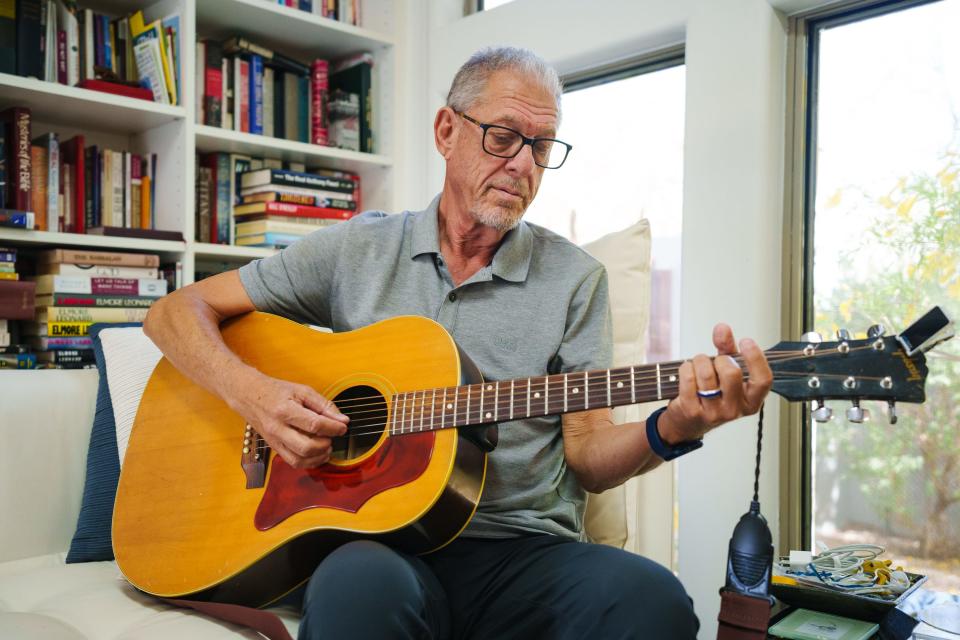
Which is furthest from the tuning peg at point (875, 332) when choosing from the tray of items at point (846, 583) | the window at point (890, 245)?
the window at point (890, 245)

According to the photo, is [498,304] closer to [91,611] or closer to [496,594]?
[496,594]

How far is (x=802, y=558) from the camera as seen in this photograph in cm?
149

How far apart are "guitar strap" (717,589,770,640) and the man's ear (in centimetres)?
97

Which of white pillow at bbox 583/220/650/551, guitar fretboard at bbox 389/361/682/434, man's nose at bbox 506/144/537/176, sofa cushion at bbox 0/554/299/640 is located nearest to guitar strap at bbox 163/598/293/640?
sofa cushion at bbox 0/554/299/640

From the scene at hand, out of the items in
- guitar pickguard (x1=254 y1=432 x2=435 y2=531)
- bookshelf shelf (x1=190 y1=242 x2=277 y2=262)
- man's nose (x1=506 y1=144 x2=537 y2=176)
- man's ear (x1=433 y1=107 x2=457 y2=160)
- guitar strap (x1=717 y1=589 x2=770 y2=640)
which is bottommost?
guitar strap (x1=717 y1=589 x2=770 y2=640)

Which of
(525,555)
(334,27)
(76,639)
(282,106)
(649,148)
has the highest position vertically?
(334,27)

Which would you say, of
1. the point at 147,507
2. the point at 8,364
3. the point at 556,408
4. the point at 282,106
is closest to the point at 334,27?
the point at 282,106

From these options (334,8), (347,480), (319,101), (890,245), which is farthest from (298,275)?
(334,8)

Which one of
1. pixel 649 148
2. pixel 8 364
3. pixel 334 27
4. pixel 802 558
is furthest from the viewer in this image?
pixel 334 27

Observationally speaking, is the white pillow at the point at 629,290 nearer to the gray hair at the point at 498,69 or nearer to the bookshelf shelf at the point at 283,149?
the gray hair at the point at 498,69

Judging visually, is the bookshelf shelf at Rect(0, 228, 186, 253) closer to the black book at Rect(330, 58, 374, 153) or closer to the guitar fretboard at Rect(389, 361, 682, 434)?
the black book at Rect(330, 58, 374, 153)

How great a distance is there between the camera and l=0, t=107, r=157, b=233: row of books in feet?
7.05

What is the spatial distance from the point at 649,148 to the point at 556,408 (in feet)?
4.55

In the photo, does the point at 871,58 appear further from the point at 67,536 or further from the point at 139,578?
the point at 67,536
